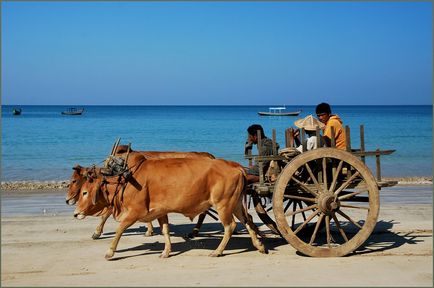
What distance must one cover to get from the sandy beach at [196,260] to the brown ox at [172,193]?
18.2 inches

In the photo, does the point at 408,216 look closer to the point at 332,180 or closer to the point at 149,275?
the point at 332,180

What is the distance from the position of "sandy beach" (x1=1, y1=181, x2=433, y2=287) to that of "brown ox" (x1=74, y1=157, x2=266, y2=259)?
46 cm

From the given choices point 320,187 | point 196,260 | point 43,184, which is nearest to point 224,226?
point 196,260

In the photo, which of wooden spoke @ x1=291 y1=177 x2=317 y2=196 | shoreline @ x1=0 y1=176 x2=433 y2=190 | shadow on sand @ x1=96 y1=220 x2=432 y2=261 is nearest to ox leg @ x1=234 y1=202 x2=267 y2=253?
shadow on sand @ x1=96 y1=220 x2=432 y2=261

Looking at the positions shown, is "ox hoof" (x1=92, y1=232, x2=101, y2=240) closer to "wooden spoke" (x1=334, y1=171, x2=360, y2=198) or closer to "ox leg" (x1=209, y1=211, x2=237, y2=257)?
"ox leg" (x1=209, y1=211, x2=237, y2=257)

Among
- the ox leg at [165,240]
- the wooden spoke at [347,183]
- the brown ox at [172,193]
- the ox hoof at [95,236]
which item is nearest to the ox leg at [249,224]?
the brown ox at [172,193]

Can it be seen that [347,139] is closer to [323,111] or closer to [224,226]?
[323,111]

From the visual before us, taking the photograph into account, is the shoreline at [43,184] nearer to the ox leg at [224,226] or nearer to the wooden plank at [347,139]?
the wooden plank at [347,139]

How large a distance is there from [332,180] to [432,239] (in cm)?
233

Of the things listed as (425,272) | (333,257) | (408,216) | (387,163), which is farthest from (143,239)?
(387,163)

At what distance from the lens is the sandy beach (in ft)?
24.6

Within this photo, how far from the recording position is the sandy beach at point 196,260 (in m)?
7.51

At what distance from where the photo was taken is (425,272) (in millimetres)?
7805

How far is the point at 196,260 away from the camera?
8.73 metres
